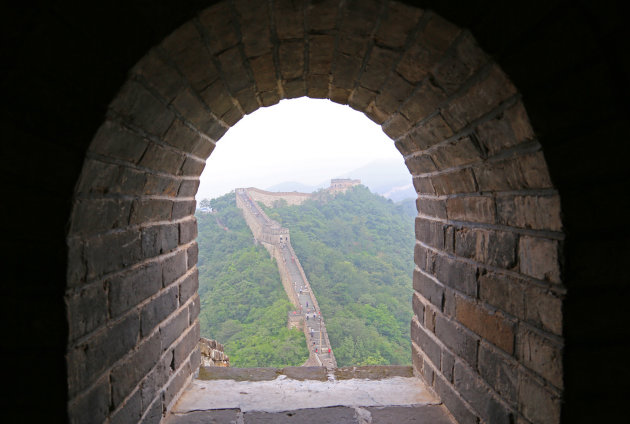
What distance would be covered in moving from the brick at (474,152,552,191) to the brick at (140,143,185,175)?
1229mm

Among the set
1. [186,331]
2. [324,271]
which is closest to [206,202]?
[324,271]

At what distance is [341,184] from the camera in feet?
163

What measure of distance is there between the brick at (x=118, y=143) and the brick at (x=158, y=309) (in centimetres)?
68

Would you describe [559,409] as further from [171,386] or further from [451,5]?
[171,386]

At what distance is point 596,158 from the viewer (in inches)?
35.4

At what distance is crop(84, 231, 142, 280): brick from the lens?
1.10 metres

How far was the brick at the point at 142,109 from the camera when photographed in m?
0.98

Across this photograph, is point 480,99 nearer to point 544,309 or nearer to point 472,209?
point 472,209

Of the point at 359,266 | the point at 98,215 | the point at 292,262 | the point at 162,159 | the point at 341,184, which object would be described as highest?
the point at 341,184

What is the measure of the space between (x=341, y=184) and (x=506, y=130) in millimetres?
48797

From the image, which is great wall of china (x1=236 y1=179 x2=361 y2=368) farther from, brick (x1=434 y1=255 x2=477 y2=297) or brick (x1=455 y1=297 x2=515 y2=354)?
brick (x1=455 y1=297 x2=515 y2=354)

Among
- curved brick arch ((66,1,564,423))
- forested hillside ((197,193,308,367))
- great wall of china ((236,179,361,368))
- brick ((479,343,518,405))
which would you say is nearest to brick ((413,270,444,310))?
curved brick arch ((66,1,564,423))

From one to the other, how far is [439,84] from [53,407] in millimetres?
1522

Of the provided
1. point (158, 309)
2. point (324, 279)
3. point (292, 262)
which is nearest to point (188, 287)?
point (158, 309)
